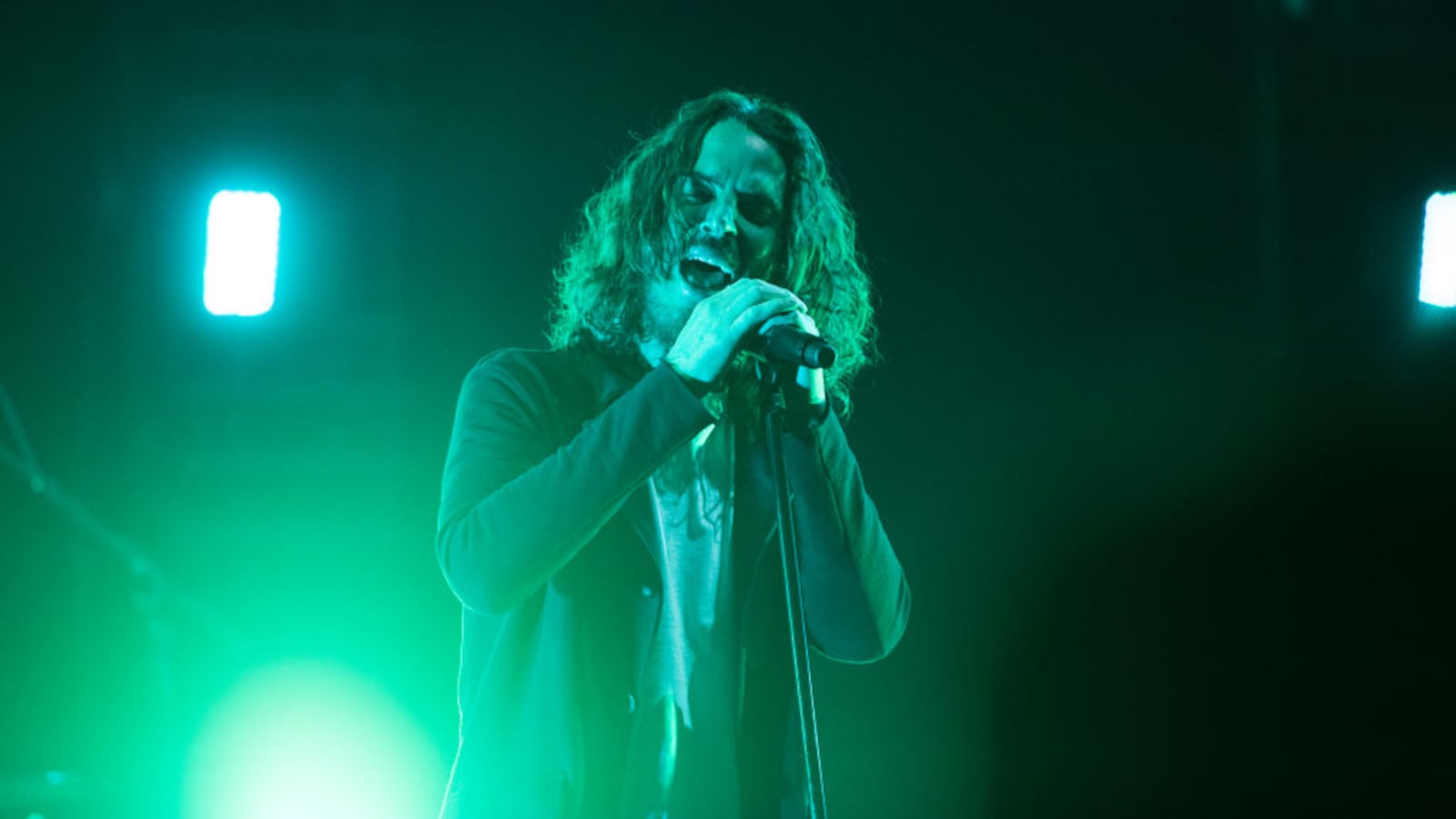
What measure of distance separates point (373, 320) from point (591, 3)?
0.86m

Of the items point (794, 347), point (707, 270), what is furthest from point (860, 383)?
point (794, 347)

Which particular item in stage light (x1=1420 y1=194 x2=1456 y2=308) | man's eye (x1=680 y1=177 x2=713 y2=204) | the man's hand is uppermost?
stage light (x1=1420 y1=194 x2=1456 y2=308)

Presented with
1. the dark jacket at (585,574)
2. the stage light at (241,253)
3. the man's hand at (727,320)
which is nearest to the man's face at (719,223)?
the dark jacket at (585,574)

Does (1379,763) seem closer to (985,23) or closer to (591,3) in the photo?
(985,23)

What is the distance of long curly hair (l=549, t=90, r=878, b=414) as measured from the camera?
1.87 metres

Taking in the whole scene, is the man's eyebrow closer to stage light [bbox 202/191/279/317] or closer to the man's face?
the man's face

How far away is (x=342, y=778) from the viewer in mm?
2922

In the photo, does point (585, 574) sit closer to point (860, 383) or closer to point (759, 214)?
point (759, 214)

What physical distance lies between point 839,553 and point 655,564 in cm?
24

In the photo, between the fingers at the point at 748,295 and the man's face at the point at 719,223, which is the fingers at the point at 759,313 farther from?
the man's face at the point at 719,223

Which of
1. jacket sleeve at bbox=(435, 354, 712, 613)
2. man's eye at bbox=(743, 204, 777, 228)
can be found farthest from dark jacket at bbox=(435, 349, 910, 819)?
man's eye at bbox=(743, 204, 777, 228)

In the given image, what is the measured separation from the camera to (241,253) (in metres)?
2.93

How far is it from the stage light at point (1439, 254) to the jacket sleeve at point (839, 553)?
7.24 ft

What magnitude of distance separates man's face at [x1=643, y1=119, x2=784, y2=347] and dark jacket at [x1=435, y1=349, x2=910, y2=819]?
0.23 m
